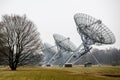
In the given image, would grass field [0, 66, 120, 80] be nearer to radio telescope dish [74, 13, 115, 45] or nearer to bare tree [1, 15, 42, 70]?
bare tree [1, 15, 42, 70]

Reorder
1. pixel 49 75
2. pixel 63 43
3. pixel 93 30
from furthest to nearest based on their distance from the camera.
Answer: pixel 63 43 < pixel 93 30 < pixel 49 75

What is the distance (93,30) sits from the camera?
60.7m

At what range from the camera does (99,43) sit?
61469 mm

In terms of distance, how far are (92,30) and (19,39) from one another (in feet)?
75.1

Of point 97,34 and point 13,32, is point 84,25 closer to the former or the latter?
point 97,34

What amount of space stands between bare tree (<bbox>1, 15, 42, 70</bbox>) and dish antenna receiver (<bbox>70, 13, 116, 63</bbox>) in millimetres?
16353

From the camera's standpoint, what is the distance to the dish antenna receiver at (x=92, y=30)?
5647cm

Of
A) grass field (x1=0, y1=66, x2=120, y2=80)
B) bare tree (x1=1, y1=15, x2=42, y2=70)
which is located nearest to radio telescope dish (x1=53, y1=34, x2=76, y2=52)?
bare tree (x1=1, y1=15, x2=42, y2=70)

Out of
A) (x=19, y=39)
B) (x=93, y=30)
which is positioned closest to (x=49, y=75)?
(x=19, y=39)

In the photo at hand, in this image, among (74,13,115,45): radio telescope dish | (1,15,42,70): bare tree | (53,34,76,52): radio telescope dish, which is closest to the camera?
(1,15,42,70): bare tree

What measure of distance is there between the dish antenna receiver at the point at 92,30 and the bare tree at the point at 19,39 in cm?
1635

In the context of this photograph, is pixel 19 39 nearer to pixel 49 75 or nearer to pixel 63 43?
pixel 49 75

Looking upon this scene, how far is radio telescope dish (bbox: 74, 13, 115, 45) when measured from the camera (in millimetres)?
56406

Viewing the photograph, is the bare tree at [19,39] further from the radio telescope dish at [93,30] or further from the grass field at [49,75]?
the radio telescope dish at [93,30]
